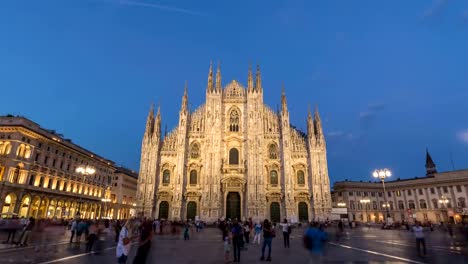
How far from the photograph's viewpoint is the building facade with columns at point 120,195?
6699cm

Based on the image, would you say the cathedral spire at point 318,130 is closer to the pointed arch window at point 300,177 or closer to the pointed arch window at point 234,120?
the pointed arch window at point 300,177

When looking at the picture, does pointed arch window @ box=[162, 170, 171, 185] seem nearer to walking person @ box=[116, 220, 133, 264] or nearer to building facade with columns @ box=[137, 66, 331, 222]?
building facade with columns @ box=[137, 66, 331, 222]

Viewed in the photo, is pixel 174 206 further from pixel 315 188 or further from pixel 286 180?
pixel 315 188

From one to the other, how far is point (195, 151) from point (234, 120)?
27.6ft

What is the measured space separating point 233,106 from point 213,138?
286 inches

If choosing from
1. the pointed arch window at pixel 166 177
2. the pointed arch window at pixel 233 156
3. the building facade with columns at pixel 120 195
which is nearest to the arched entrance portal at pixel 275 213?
the pointed arch window at pixel 233 156

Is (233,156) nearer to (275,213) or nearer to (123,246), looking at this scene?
(275,213)

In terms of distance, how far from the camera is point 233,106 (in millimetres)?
45812

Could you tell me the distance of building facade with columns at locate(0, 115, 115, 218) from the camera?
34.9 meters

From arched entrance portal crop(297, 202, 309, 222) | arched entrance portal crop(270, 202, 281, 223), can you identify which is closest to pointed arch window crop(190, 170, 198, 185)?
arched entrance portal crop(270, 202, 281, 223)

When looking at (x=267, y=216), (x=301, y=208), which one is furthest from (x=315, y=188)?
(x=267, y=216)

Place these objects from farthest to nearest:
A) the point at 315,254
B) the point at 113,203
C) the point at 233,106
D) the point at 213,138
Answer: the point at 113,203 < the point at 233,106 < the point at 213,138 < the point at 315,254

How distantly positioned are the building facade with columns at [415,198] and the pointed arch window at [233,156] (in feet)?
69.6

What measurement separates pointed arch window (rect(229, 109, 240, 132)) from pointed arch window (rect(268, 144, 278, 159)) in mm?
6286
